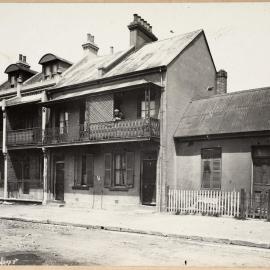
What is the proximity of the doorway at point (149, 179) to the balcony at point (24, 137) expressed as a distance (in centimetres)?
677

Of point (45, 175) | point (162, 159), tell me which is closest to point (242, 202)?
point (162, 159)

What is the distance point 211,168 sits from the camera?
53.5 ft

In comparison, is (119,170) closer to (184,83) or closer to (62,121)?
(62,121)

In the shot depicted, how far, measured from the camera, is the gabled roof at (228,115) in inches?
606

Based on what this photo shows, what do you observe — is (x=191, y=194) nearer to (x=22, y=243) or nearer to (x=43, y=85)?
(x=22, y=243)

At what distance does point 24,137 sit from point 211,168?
1140cm

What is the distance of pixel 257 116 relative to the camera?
50.7 feet

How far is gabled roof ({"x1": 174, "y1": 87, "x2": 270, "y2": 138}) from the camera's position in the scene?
15383 millimetres

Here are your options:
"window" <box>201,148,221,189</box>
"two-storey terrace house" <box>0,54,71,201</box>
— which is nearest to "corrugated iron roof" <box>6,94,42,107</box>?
"two-storey terrace house" <box>0,54,71,201</box>

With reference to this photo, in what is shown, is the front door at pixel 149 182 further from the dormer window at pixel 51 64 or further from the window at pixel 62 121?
the dormer window at pixel 51 64

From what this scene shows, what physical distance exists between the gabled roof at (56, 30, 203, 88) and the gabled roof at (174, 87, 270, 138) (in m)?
2.76

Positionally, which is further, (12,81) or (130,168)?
(12,81)

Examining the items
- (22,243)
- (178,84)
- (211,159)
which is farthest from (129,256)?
(178,84)

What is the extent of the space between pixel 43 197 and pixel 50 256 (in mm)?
13281
